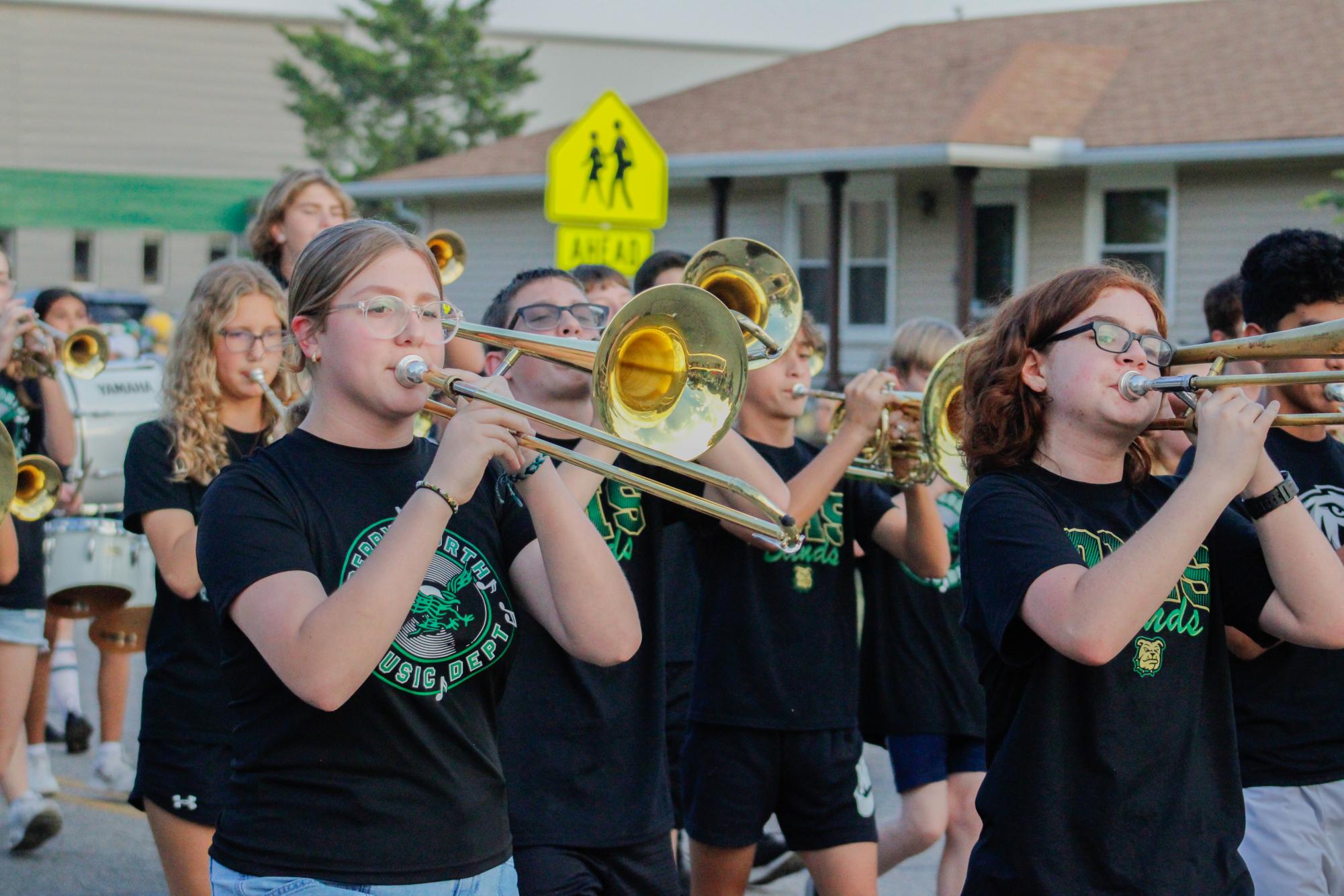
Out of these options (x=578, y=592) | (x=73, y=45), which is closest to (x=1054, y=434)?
(x=578, y=592)

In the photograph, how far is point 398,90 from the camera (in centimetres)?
4028

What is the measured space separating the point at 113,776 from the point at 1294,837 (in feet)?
18.1

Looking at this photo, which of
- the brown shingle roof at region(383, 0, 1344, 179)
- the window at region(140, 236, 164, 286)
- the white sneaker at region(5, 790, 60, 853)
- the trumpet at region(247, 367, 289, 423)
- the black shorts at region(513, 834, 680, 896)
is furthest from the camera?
the window at region(140, 236, 164, 286)

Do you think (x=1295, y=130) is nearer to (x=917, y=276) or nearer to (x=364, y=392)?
(x=917, y=276)

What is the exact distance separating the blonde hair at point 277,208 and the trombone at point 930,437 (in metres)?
2.09

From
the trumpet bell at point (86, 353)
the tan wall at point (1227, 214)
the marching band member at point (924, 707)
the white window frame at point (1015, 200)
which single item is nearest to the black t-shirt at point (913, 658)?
the marching band member at point (924, 707)

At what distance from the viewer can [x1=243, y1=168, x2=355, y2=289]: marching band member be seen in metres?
5.71

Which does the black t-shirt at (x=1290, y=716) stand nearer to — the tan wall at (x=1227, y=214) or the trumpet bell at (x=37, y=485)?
the trumpet bell at (x=37, y=485)

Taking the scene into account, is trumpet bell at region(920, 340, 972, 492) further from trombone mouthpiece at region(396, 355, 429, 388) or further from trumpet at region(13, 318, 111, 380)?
trumpet at region(13, 318, 111, 380)

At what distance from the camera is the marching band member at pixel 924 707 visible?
17.2 ft

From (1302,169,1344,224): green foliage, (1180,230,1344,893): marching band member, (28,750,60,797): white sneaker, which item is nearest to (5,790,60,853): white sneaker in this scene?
(28,750,60,797): white sneaker

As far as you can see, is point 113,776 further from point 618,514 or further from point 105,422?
point 618,514

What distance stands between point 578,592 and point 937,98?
1756 cm

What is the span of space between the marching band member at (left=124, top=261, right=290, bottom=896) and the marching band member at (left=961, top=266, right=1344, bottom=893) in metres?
2.19
